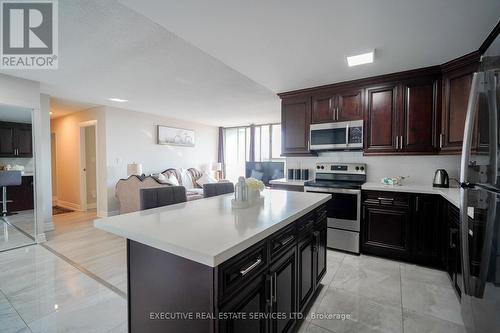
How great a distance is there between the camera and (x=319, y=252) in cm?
198

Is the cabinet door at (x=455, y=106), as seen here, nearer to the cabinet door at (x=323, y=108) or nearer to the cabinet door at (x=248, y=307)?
the cabinet door at (x=323, y=108)

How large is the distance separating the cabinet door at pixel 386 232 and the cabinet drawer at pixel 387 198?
0.19 feet

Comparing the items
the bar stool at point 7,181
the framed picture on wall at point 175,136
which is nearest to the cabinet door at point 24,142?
the bar stool at point 7,181

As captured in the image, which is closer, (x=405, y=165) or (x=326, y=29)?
(x=326, y=29)

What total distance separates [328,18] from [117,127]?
15.8 ft

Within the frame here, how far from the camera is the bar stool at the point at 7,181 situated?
3.31 meters

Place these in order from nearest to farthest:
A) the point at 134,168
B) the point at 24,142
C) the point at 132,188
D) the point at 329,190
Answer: the point at 329,190, the point at 24,142, the point at 132,188, the point at 134,168

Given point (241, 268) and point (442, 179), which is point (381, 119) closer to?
point (442, 179)

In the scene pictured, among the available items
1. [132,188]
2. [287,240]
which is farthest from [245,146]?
[287,240]

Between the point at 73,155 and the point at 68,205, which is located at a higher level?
the point at 73,155

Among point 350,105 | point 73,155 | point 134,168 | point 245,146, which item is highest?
point 350,105

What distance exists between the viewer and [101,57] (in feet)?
8.43

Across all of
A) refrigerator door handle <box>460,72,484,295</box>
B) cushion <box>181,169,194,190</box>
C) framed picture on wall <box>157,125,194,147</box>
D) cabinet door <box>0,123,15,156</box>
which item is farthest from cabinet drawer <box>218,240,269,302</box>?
framed picture on wall <box>157,125,194,147</box>

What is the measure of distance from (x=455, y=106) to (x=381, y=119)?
73cm
